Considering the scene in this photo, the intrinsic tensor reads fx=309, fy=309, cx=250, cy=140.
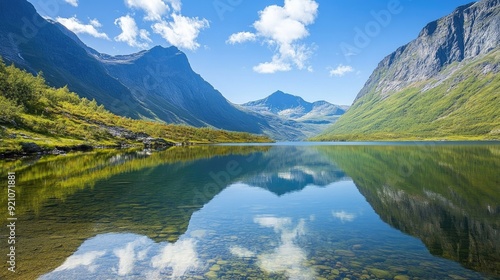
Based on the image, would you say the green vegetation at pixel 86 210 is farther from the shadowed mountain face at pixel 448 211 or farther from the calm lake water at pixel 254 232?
the shadowed mountain face at pixel 448 211

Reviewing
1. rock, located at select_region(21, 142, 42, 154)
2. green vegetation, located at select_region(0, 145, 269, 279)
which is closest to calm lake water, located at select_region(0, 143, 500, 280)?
green vegetation, located at select_region(0, 145, 269, 279)

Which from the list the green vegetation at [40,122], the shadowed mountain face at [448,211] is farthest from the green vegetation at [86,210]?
the green vegetation at [40,122]

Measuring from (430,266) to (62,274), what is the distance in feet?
65.9

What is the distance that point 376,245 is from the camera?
21.2 meters

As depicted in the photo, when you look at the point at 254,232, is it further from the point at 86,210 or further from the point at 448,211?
the point at 448,211

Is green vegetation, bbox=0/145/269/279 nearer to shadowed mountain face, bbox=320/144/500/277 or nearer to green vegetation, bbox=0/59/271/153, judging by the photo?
shadowed mountain face, bbox=320/144/500/277

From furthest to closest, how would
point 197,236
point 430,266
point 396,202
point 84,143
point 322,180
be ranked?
point 84,143, point 322,180, point 396,202, point 197,236, point 430,266

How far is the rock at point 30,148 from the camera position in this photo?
97.0m

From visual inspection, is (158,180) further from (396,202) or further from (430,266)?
(430,266)

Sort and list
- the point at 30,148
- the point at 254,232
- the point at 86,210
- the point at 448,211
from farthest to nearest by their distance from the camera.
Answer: the point at 30,148
the point at 448,211
the point at 86,210
the point at 254,232

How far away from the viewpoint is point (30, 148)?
99.3 metres

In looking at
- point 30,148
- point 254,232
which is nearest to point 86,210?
point 254,232

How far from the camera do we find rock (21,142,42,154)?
97.0m

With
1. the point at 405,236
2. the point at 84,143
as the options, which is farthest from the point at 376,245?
the point at 84,143
